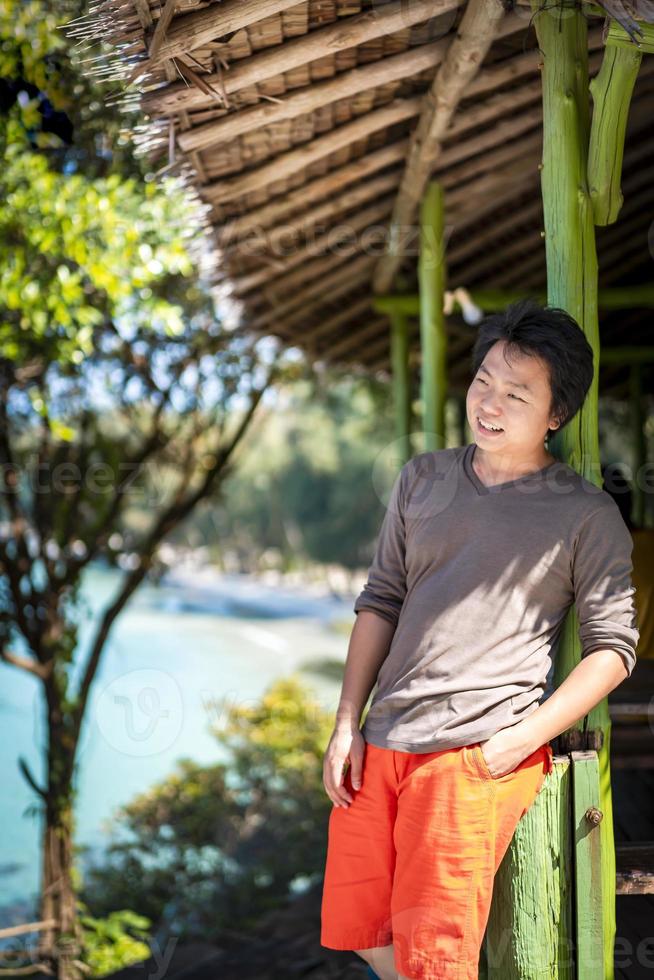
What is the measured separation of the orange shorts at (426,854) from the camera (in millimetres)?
1702

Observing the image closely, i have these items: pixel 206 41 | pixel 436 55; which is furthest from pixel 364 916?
pixel 436 55

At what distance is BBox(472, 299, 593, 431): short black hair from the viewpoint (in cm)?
182

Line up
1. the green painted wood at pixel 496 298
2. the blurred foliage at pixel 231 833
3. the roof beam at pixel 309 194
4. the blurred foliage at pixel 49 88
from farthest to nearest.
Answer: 1. the blurred foliage at pixel 231 833
2. the green painted wood at pixel 496 298
3. the blurred foliage at pixel 49 88
4. the roof beam at pixel 309 194

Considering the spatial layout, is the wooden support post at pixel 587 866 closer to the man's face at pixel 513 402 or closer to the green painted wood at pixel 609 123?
the man's face at pixel 513 402

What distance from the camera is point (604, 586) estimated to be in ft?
5.69

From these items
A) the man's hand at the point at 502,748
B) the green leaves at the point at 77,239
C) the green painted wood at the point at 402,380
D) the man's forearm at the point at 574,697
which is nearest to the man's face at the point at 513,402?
the man's forearm at the point at 574,697

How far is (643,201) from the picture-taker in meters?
4.24

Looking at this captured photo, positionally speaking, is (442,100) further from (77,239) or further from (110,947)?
(110,947)

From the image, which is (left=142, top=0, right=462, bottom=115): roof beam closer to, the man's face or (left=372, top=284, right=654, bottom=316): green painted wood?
the man's face

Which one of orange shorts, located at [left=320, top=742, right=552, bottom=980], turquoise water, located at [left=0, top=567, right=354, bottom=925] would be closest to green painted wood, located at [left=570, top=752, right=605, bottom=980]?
Answer: orange shorts, located at [left=320, top=742, right=552, bottom=980]

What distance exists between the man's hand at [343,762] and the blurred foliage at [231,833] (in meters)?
4.82

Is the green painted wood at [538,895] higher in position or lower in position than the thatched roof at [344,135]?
lower

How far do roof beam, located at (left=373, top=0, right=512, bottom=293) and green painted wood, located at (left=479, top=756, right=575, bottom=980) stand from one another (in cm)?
173

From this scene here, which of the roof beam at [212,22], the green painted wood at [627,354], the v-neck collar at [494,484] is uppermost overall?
the green painted wood at [627,354]
